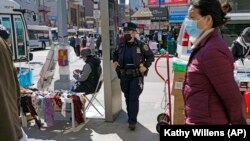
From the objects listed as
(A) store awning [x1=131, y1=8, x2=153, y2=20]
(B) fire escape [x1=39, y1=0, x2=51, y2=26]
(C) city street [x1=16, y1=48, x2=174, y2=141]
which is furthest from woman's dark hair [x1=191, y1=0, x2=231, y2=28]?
(B) fire escape [x1=39, y1=0, x2=51, y2=26]

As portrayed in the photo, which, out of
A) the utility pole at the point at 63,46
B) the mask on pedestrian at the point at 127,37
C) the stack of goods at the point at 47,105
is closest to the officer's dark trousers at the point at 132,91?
the mask on pedestrian at the point at 127,37

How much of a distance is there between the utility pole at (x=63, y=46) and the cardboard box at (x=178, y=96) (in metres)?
5.03

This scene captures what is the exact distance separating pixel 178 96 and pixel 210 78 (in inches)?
128

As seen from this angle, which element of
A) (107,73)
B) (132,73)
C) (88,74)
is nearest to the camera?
(132,73)

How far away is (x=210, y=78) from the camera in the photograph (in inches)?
99.2

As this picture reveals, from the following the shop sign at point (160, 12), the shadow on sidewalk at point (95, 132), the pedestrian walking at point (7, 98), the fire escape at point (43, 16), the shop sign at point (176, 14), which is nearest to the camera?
the pedestrian walking at point (7, 98)

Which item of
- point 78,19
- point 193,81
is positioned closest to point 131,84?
point 193,81

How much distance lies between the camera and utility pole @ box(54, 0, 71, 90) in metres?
10.2

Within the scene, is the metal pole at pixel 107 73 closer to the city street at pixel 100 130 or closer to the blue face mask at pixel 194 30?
the city street at pixel 100 130

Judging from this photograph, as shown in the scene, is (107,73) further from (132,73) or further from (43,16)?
(43,16)

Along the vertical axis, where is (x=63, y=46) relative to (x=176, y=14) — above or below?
below

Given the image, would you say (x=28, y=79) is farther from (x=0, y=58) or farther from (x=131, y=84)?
(x=0, y=58)

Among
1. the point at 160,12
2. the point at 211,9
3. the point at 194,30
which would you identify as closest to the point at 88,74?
the point at 194,30

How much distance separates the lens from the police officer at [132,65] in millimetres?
6109
